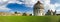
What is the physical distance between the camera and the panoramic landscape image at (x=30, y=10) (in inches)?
87.4

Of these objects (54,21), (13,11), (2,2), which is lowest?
(54,21)

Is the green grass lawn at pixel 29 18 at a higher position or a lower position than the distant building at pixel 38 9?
lower

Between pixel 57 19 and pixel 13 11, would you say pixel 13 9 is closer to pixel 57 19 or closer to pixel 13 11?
pixel 13 11

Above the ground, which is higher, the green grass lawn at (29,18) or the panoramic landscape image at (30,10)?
the panoramic landscape image at (30,10)

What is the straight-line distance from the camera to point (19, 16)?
7.30 ft

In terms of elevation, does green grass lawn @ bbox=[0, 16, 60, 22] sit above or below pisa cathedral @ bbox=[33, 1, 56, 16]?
below

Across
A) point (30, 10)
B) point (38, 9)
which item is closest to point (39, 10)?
point (38, 9)

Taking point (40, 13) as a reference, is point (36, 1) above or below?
above

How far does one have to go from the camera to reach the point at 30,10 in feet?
7.50

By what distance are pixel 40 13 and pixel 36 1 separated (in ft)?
0.66

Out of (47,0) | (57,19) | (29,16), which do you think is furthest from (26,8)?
(57,19)

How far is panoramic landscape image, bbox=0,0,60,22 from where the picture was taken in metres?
2.22

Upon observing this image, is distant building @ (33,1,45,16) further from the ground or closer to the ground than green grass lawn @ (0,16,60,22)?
further from the ground

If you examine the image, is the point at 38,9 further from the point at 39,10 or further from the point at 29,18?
the point at 29,18
